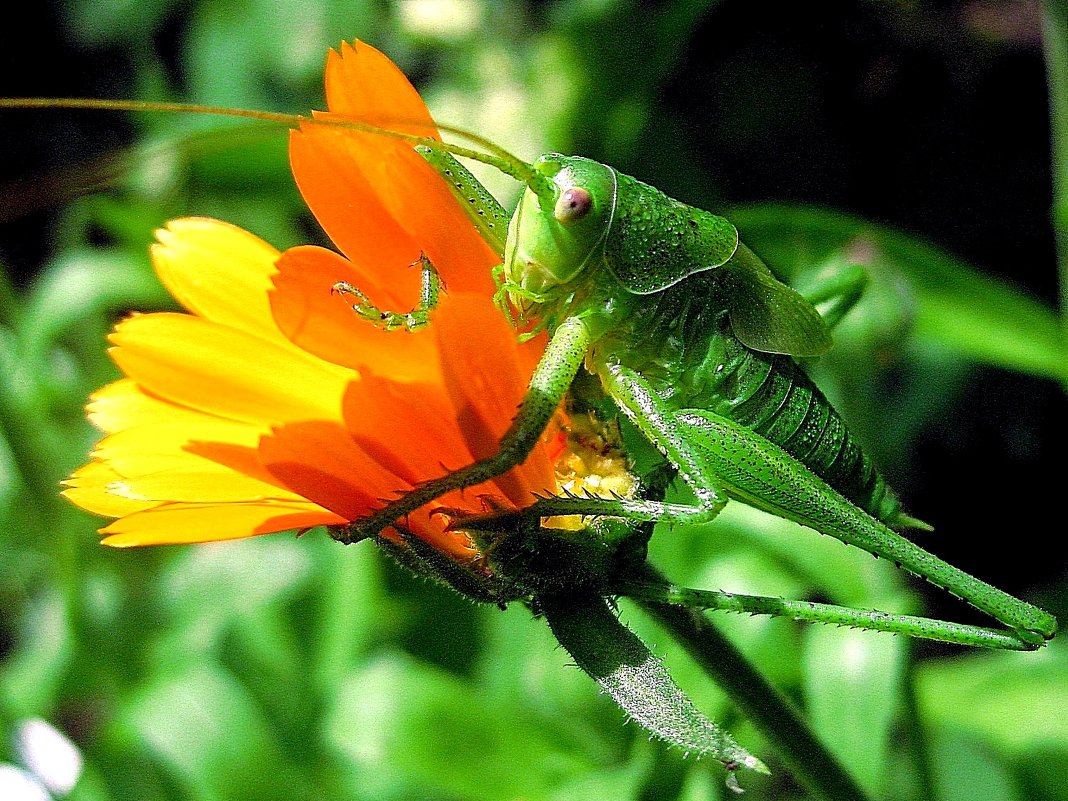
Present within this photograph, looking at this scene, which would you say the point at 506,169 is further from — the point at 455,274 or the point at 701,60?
the point at 701,60

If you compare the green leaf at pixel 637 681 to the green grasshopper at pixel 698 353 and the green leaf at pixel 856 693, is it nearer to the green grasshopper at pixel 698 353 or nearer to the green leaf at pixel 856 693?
the green grasshopper at pixel 698 353

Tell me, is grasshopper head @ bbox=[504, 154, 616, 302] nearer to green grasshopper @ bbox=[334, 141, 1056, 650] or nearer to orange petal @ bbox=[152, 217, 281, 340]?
green grasshopper @ bbox=[334, 141, 1056, 650]

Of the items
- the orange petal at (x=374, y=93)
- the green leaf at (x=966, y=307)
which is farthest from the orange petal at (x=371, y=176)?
the green leaf at (x=966, y=307)

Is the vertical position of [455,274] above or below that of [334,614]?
above

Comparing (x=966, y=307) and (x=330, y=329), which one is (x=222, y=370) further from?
(x=966, y=307)

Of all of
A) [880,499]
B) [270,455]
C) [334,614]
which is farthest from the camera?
[334,614]

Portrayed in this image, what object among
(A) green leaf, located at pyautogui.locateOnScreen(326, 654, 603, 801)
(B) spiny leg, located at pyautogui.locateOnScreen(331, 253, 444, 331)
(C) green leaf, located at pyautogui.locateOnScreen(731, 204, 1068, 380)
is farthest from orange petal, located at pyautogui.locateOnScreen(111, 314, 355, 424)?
(C) green leaf, located at pyautogui.locateOnScreen(731, 204, 1068, 380)

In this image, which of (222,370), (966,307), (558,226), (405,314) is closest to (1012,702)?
(966,307)

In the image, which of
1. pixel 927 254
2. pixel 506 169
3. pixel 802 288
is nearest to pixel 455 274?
pixel 506 169
